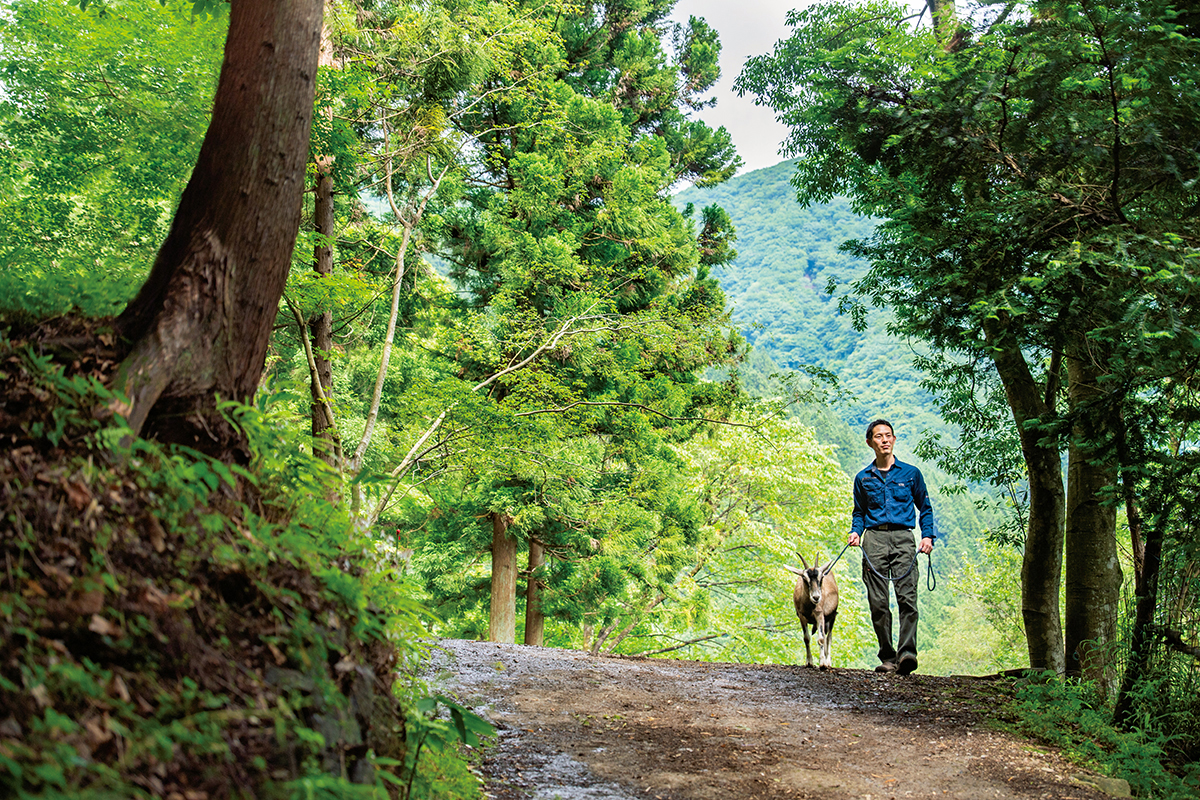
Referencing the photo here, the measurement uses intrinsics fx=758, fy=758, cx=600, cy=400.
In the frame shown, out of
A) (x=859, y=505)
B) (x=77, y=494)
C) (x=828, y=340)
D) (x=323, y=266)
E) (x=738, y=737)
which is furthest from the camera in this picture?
(x=828, y=340)

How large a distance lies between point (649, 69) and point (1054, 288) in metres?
16.7

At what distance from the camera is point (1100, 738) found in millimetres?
4887

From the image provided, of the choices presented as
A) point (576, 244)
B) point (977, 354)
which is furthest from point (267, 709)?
point (576, 244)

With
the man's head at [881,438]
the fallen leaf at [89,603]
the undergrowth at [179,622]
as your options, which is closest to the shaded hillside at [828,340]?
the man's head at [881,438]

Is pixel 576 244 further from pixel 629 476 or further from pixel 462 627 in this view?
pixel 462 627

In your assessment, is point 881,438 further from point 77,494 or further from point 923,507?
point 77,494

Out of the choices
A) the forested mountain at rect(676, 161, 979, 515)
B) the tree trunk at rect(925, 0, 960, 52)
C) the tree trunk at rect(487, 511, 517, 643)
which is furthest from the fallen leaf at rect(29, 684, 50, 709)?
the forested mountain at rect(676, 161, 979, 515)

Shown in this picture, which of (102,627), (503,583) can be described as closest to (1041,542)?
(102,627)

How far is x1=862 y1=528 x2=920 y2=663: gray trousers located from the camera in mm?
7148

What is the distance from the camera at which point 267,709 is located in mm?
2131

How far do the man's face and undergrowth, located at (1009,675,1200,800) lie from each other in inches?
89.2

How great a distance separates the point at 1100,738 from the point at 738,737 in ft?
7.66

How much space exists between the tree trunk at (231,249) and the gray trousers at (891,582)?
6020 millimetres

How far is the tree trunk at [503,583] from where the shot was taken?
550 inches
